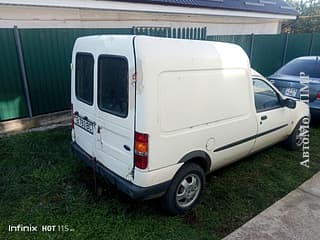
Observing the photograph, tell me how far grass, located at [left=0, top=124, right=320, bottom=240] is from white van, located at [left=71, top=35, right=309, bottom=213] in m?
0.30

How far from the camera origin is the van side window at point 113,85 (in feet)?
7.75

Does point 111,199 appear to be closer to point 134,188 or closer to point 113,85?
point 134,188

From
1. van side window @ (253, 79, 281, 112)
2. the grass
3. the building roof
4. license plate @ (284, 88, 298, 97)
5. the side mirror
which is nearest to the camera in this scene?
the grass

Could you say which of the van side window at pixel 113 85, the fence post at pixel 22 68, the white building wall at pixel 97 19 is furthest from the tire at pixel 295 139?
the white building wall at pixel 97 19

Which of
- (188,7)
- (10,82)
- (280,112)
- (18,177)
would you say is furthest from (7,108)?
(188,7)

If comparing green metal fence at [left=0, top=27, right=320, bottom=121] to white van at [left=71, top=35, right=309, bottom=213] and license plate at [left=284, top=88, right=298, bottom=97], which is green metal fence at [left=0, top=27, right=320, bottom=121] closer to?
white van at [left=71, top=35, right=309, bottom=213]

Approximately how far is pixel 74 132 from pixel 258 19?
1178 centimetres

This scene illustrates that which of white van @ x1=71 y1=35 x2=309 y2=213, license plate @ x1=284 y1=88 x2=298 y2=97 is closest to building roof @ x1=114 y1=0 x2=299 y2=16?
license plate @ x1=284 y1=88 x2=298 y2=97

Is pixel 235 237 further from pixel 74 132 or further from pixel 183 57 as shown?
pixel 74 132

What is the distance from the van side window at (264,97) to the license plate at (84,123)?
86.7 inches

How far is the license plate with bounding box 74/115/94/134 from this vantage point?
295cm

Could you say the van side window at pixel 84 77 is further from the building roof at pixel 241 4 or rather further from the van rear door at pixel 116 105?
the building roof at pixel 241 4

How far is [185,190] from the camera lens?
9.29 feet

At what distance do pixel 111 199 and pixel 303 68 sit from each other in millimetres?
5288
